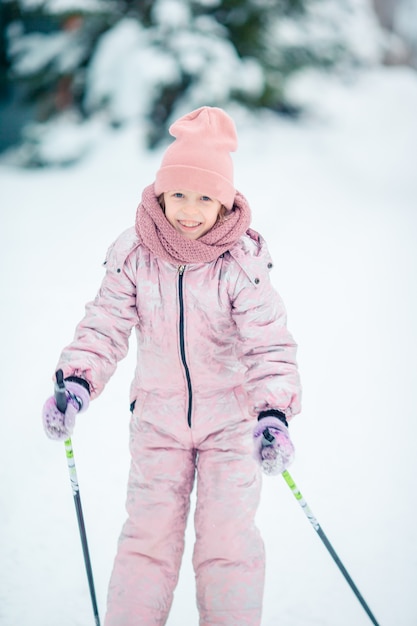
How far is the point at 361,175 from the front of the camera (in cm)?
623

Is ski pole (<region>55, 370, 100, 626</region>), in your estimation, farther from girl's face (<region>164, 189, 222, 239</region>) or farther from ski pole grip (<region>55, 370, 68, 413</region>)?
girl's face (<region>164, 189, 222, 239</region>)

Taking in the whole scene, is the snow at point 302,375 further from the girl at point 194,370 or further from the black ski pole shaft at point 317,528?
the girl at point 194,370

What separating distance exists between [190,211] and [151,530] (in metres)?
1.07

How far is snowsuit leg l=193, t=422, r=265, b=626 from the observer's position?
1.74 m

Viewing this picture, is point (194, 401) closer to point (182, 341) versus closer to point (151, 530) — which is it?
point (182, 341)

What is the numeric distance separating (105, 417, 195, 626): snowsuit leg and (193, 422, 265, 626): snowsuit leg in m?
0.07

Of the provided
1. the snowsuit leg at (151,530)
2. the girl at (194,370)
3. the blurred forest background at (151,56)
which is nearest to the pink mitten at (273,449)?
the girl at (194,370)

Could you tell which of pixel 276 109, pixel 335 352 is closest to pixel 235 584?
pixel 335 352

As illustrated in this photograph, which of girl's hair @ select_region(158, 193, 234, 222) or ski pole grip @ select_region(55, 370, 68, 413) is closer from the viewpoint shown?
ski pole grip @ select_region(55, 370, 68, 413)

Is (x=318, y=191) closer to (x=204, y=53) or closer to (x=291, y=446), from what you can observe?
(x=204, y=53)

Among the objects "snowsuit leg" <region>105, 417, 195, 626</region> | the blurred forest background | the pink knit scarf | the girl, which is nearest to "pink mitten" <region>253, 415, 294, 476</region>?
the girl

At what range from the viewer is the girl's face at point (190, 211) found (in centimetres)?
178

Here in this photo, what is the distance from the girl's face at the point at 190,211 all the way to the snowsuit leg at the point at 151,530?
0.71 m

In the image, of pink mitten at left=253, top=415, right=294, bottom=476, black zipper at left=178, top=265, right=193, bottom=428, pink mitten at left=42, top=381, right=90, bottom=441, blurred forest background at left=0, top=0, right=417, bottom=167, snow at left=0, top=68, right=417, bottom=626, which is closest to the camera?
pink mitten at left=253, top=415, right=294, bottom=476
